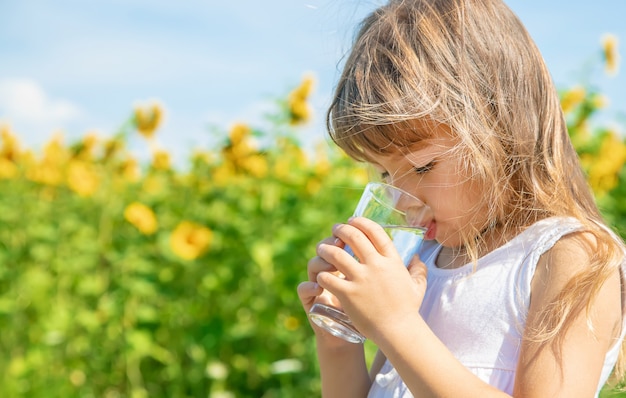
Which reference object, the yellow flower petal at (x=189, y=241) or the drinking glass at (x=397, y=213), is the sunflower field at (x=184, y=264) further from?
the drinking glass at (x=397, y=213)

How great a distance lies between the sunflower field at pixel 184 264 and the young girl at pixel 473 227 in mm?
1337

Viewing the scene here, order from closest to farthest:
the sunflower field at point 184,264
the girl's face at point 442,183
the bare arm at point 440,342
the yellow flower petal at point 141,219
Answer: the bare arm at point 440,342
the girl's face at point 442,183
the sunflower field at point 184,264
the yellow flower petal at point 141,219

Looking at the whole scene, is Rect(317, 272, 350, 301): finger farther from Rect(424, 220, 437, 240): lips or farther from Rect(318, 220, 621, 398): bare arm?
Rect(424, 220, 437, 240): lips

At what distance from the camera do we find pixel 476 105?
114 centimetres

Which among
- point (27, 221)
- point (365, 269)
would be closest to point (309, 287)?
point (365, 269)

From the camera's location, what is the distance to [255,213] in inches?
104

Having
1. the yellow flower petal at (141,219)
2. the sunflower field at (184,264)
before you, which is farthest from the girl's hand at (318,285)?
the yellow flower petal at (141,219)

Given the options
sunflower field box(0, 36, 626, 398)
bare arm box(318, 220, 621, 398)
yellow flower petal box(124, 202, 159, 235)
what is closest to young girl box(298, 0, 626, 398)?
bare arm box(318, 220, 621, 398)

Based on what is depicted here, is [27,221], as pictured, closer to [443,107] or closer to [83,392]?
[83,392]

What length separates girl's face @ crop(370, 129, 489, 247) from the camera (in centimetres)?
110

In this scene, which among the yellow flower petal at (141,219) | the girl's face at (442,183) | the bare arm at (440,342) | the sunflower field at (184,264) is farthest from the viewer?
the yellow flower petal at (141,219)

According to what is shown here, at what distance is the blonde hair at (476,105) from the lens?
1.12 meters

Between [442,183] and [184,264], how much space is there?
1748 millimetres


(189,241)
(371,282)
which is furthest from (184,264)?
(371,282)
